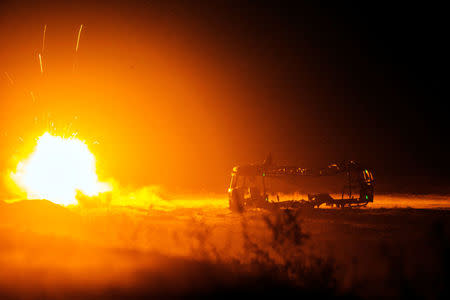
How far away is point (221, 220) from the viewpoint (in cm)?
1972

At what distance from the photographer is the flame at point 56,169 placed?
32.1 m

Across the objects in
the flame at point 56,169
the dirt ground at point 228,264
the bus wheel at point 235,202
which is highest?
the flame at point 56,169

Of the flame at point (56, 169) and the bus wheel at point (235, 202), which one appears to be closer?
the bus wheel at point (235, 202)

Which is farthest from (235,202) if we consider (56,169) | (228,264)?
(56,169)

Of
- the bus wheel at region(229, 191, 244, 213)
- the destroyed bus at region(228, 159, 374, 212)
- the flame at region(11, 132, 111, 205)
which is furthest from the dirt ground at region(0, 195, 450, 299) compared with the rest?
the flame at region(11, 132, 111, 205)

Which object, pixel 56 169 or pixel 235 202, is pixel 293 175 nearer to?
pixel 235 202

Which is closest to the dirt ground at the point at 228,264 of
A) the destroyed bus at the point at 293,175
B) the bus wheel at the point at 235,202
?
the bus wheel at the point at 235,202

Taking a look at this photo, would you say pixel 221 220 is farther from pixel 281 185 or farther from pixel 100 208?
pixel 281 185

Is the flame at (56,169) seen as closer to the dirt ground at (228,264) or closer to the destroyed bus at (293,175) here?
the destroyed bus at (293,175)

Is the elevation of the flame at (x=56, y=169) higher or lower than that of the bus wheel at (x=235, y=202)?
higher

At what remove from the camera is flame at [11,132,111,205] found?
105ft

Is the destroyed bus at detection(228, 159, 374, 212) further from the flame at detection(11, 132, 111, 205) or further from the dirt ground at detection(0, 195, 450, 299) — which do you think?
the flame at detection(11, 132, 111, 205)

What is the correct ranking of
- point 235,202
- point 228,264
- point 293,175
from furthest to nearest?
point 293,175 → point 235,202 → point 228,264

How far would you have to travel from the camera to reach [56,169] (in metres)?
32.6
